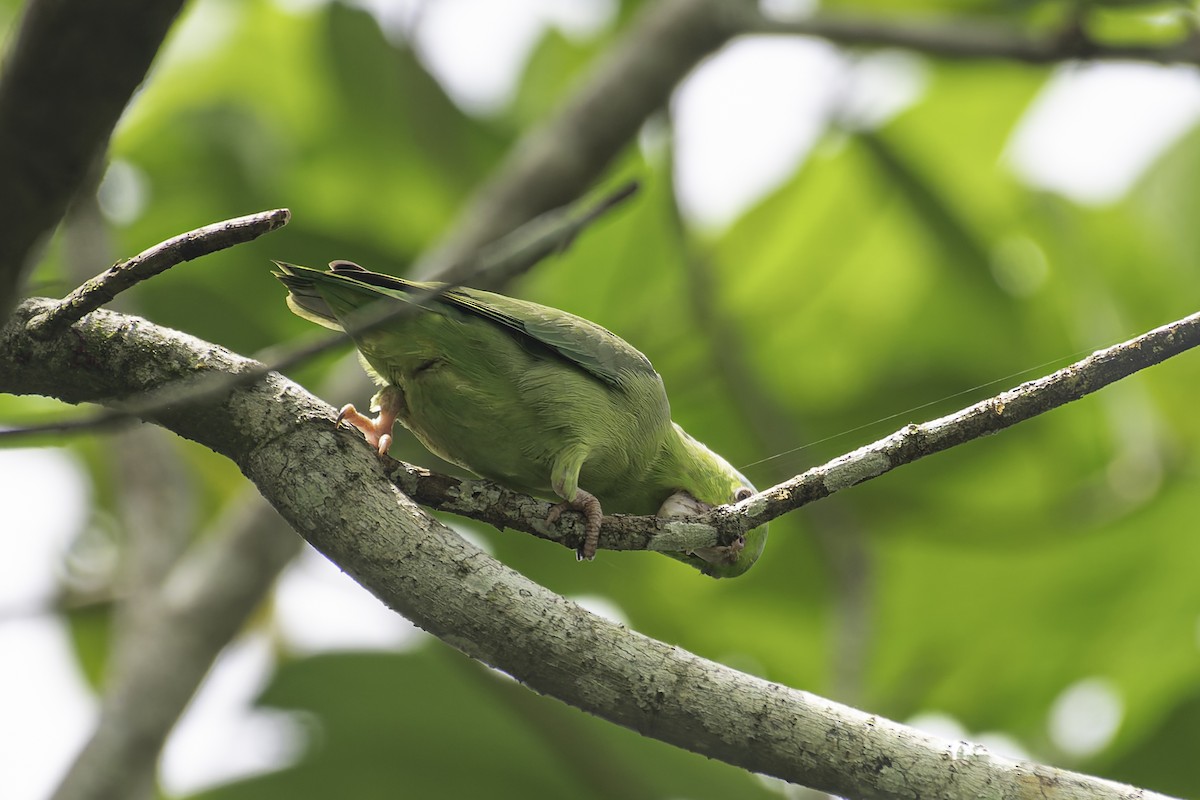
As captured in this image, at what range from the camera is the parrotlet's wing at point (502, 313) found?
3.11 metres

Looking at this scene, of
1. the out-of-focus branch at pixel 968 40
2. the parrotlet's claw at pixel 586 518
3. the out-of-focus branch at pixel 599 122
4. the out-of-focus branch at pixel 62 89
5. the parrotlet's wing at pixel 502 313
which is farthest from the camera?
the out-of-focus branch at pixel 599 122

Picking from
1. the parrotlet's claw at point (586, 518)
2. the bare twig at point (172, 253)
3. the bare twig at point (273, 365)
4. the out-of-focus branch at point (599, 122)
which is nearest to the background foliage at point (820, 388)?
the out-of-focus branch at point (599, 122)

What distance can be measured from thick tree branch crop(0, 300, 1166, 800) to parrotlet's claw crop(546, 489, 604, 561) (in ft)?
1.44

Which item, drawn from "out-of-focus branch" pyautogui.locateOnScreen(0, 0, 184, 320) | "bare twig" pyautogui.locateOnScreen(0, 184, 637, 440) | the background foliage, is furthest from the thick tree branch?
A: the background foliage

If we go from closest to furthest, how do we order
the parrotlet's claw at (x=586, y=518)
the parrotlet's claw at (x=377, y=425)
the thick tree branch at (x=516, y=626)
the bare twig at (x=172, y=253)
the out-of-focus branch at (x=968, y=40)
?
1. the bare twig at (x=172, y=253)
2. the thick tree branch at (x=516, y=626)
3. the parrotlet's claw at (x=586, y=518)
4. the parrotlet's claw at (x=377, y=425)
5. the out-of-focus branch at (x=968, y=40)

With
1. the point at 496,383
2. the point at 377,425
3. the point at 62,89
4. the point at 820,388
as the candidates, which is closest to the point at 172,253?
the point at 62,89

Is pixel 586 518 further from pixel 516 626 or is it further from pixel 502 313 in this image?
pixel 502 313

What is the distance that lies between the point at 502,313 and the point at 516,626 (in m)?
1.25

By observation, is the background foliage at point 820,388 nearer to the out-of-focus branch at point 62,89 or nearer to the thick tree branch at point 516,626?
the thick tree branch at point 516,626

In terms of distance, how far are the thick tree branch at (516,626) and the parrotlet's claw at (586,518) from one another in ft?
1.44

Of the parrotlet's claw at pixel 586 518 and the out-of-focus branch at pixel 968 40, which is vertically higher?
the out-of-focus branch at pixel 968 40

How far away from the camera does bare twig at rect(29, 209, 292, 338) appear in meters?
1.95

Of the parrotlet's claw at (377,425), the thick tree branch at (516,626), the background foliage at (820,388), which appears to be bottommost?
the thick tree branch at (516,626)

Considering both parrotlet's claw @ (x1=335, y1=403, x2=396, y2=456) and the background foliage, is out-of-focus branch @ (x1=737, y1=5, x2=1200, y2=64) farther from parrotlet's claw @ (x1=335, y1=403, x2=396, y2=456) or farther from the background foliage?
parrotlet's claw @ (x1=335, y1=403, x2=396, y2=456)
